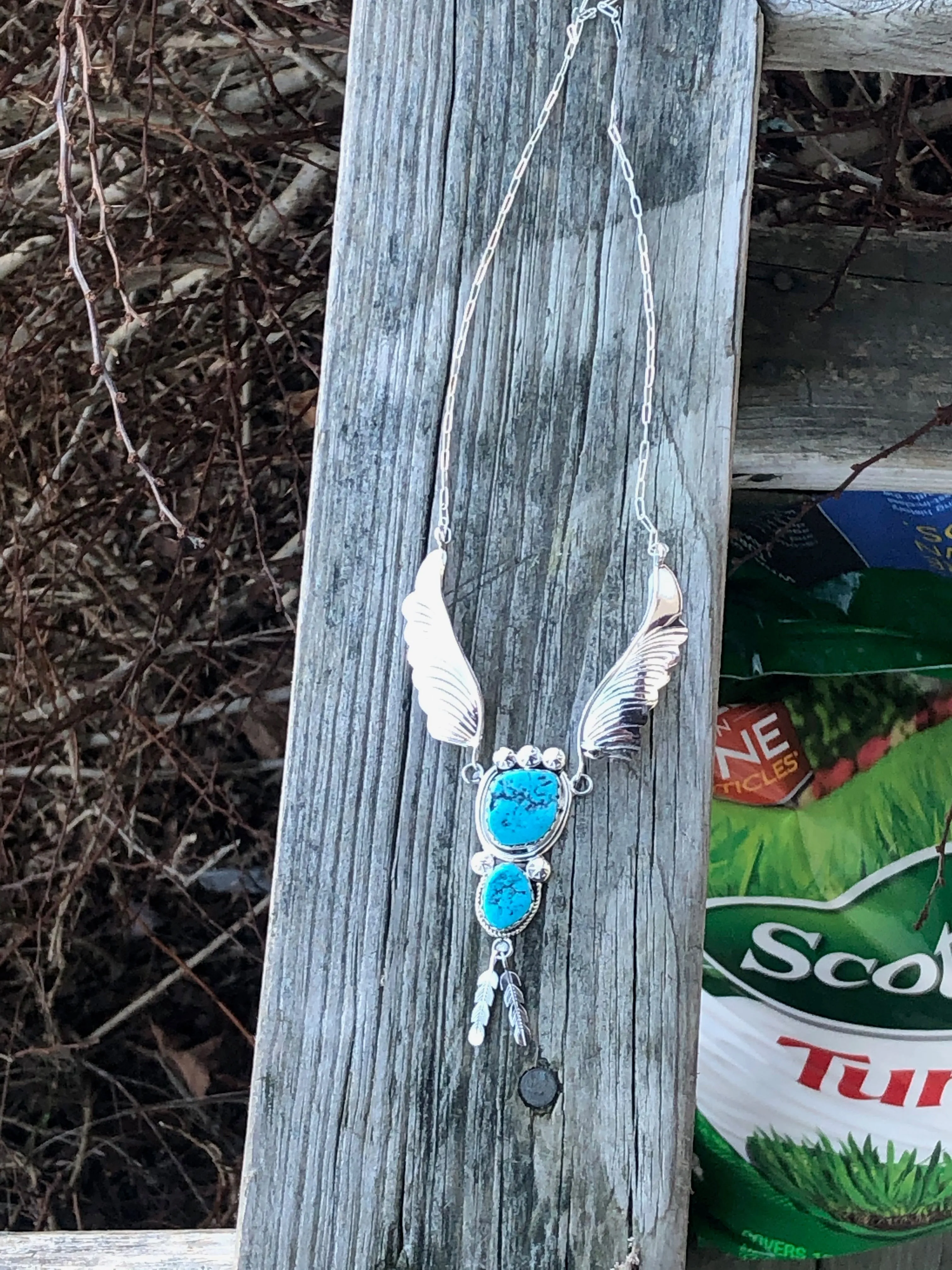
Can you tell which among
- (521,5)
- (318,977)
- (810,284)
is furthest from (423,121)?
(318,977)

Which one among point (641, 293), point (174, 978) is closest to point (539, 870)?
point (641, 293)

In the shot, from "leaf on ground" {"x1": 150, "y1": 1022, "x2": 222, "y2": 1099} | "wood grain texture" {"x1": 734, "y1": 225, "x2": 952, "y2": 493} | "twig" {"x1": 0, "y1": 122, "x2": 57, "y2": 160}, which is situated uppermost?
"twig" {"x1": 0, "y1": 122, "x2": 57, "y2": 160}

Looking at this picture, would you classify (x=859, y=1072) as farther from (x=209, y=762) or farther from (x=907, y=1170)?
(x=209, y=762)

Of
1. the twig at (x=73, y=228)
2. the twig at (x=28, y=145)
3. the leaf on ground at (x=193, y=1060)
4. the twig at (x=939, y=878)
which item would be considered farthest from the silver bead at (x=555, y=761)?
the leaf on ground at (x=193, y=1060)

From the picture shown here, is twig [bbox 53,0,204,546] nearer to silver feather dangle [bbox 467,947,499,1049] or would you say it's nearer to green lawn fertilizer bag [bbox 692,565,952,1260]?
silver feather dangle [bbox 467,947,499,1049]

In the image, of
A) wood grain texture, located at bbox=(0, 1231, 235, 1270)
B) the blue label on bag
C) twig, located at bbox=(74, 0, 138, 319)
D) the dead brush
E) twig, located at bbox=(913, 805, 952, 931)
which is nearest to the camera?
wood grain texture, located at bbox=(0, 1231, 235, 1270)

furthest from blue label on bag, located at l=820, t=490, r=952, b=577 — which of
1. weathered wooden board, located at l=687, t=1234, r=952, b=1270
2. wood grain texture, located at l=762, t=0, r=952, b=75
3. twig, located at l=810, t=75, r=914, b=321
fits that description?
weathered wooden board, located at l=687, t=1234, r=952, b=1270

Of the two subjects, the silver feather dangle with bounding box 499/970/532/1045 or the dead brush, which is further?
the dead brush
